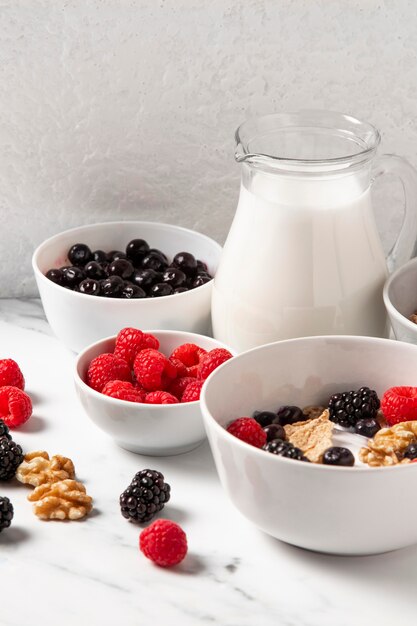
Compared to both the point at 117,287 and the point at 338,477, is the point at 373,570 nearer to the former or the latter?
the point at 338,477

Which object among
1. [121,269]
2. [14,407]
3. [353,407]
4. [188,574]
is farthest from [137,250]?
[188,574]

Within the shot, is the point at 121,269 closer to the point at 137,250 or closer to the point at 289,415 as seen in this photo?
the point at 137,250

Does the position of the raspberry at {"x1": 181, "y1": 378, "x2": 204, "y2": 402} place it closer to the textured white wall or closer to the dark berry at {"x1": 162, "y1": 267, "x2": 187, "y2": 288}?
the dark berry at {"x1": 162, "y1": 267, "x2": 187, "y2": 288}

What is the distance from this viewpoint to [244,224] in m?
1.12

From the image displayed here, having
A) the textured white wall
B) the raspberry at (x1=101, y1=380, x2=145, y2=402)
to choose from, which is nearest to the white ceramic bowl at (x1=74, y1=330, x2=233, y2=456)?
the raspberry at (x1=101, y1=380, x2=145, y2=402)

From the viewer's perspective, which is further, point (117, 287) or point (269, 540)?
point (117, 287)

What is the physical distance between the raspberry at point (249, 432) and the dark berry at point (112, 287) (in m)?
0.34

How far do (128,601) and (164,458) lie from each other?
9.5 inches

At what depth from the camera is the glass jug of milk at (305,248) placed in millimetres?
1076

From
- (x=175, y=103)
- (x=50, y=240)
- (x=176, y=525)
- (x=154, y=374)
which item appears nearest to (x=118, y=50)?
(x=175, y=103)

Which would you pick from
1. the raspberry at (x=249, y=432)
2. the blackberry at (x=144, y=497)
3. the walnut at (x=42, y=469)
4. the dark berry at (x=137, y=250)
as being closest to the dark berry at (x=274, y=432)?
the raspberry at (x=249, y=432)

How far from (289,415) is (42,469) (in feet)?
0.83

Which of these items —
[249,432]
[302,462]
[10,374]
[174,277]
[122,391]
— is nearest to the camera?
[302,462]

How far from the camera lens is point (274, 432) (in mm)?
932
